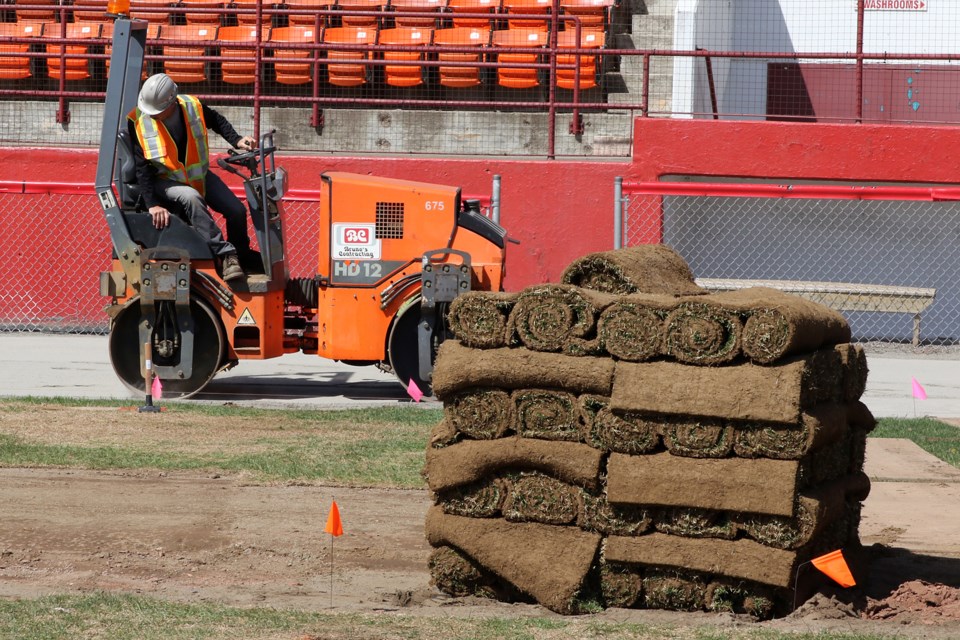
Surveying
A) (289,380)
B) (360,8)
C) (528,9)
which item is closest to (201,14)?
(360,8)

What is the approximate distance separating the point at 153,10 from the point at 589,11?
624 centimetres

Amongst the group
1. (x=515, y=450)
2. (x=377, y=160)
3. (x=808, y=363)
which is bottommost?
(x=515, y=450)

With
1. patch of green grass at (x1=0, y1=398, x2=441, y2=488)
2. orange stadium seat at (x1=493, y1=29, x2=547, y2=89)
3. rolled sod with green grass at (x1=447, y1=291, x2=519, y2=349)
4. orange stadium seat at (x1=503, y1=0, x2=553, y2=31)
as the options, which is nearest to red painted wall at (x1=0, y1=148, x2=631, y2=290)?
orange stadium seat at (x1=493, y1=29, x2=547, y2=89)

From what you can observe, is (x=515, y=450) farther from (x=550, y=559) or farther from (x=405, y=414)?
(x=405, y=414)

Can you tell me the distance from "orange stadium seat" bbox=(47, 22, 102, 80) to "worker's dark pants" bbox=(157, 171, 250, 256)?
24.0ft

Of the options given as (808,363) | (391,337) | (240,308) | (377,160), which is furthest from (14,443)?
(377,160)

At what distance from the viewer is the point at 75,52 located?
60.2 ft

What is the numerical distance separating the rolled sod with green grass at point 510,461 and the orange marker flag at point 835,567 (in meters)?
1.06

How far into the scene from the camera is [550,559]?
19.1 ft

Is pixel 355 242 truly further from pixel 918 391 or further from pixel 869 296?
pixel 869 296

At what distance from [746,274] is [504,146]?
12.3 feet

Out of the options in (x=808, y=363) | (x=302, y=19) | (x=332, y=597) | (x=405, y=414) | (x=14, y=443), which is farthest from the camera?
(x=302, y=19)

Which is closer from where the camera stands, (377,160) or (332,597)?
(332,597)

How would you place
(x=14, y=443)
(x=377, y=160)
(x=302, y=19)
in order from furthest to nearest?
(x=302, y=19) < (x=377, y=160) < (x=14, y=443)
